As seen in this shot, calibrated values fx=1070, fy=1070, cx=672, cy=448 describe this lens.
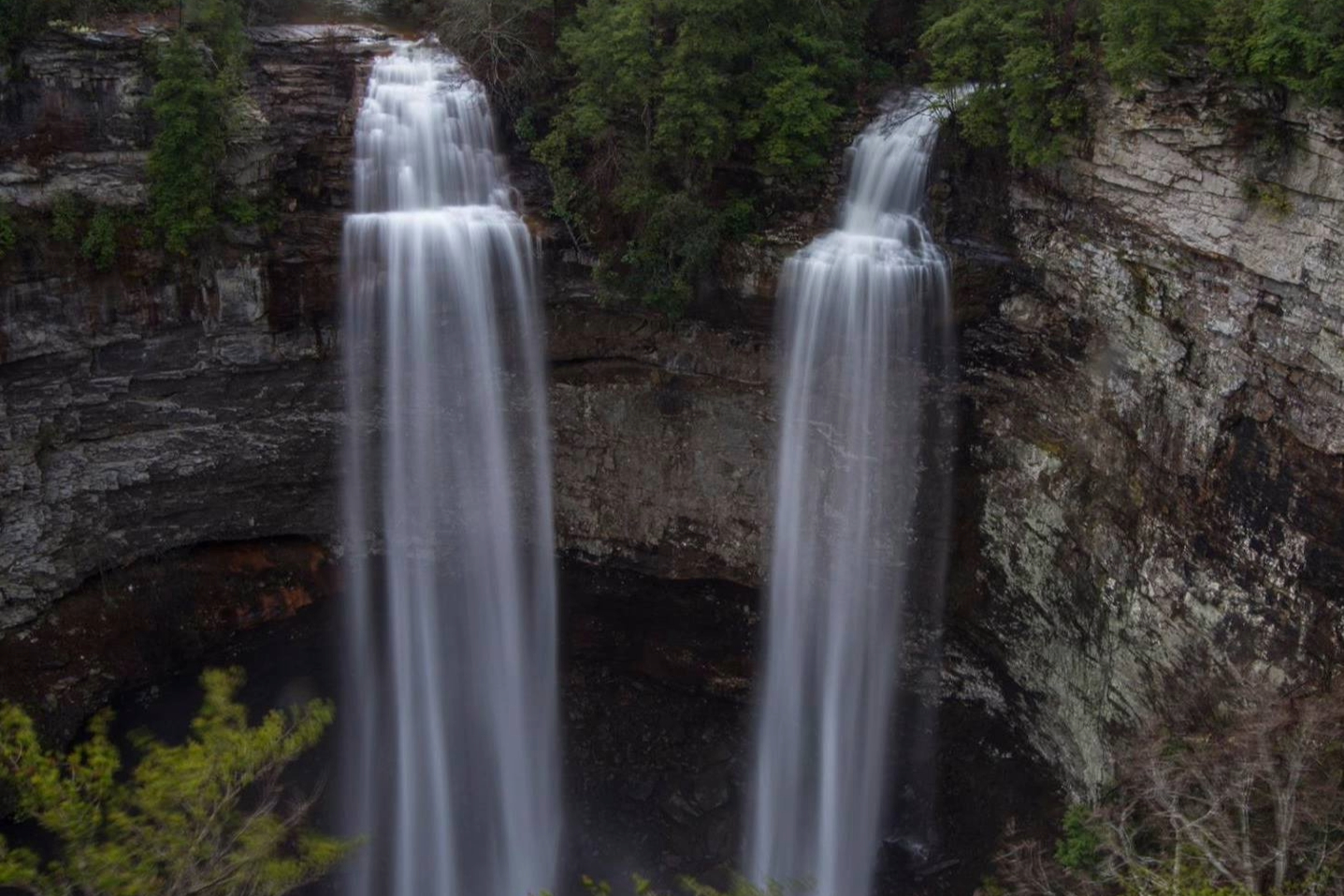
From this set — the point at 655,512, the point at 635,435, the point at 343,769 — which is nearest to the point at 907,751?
the point at 655,512

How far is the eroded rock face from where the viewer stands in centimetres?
1231

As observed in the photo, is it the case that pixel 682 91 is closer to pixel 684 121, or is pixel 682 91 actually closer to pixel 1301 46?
pixel 684 121

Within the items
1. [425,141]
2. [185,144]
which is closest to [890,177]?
[425,141]

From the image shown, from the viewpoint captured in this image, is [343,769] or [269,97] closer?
[269,97]

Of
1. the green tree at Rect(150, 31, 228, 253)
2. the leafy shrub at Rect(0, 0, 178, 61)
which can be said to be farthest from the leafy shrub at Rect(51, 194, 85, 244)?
the leafy shrub at Rect(0, 0, 178, 61)

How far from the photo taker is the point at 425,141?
57.7 feet

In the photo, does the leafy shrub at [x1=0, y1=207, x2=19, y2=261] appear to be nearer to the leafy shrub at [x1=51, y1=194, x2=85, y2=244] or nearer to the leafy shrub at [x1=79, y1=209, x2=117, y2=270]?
the leafy shrub at [x1=51, y1=194, x2=85, y2=244]

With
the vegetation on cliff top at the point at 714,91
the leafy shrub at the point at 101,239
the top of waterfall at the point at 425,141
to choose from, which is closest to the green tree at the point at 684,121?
the vegetation on cliff top at the point at 714,91

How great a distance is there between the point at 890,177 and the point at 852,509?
5.56 metres

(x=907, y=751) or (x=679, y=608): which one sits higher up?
(x=679, y=608)

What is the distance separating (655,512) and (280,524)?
6.82m

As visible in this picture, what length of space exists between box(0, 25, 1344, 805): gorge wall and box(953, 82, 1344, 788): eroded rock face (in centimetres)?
4

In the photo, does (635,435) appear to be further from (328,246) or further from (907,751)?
(907,751)

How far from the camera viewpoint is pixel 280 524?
19.4m
